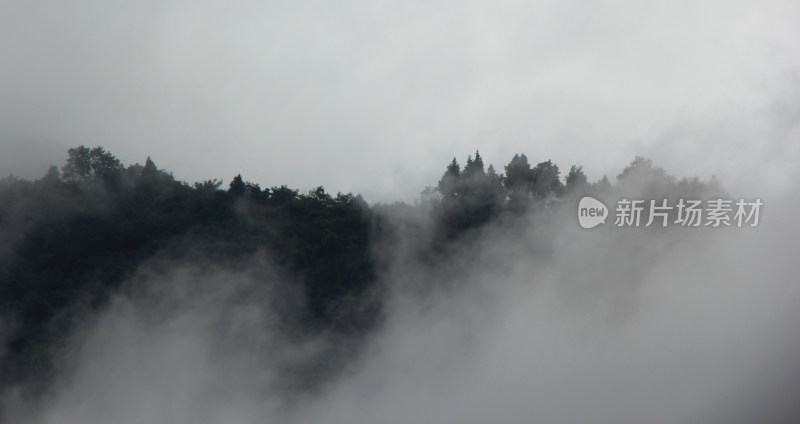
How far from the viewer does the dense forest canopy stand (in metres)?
22.2

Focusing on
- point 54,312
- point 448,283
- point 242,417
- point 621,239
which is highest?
point 621,239

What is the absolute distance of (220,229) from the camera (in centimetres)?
2448

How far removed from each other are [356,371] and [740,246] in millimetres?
8790

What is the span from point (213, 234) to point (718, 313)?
496 inches

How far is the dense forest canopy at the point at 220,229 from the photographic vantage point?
72.8 ft

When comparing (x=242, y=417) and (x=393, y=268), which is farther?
(x=393, y=268)

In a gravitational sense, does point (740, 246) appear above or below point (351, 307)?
above

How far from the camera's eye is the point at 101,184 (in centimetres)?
2573

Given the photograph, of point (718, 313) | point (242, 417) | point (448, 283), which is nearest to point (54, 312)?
point (242, 417)

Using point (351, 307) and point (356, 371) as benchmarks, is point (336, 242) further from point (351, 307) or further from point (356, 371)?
point (356, 371)

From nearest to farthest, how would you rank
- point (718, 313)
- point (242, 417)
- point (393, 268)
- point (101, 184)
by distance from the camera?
point (718, 313)
point (242, 417)
point (393, 268)
point (101, 184)

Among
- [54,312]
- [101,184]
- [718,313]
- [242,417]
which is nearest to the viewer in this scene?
[718,313]

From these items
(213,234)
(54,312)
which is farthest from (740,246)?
(54,312)

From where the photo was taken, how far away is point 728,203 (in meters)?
19.7
